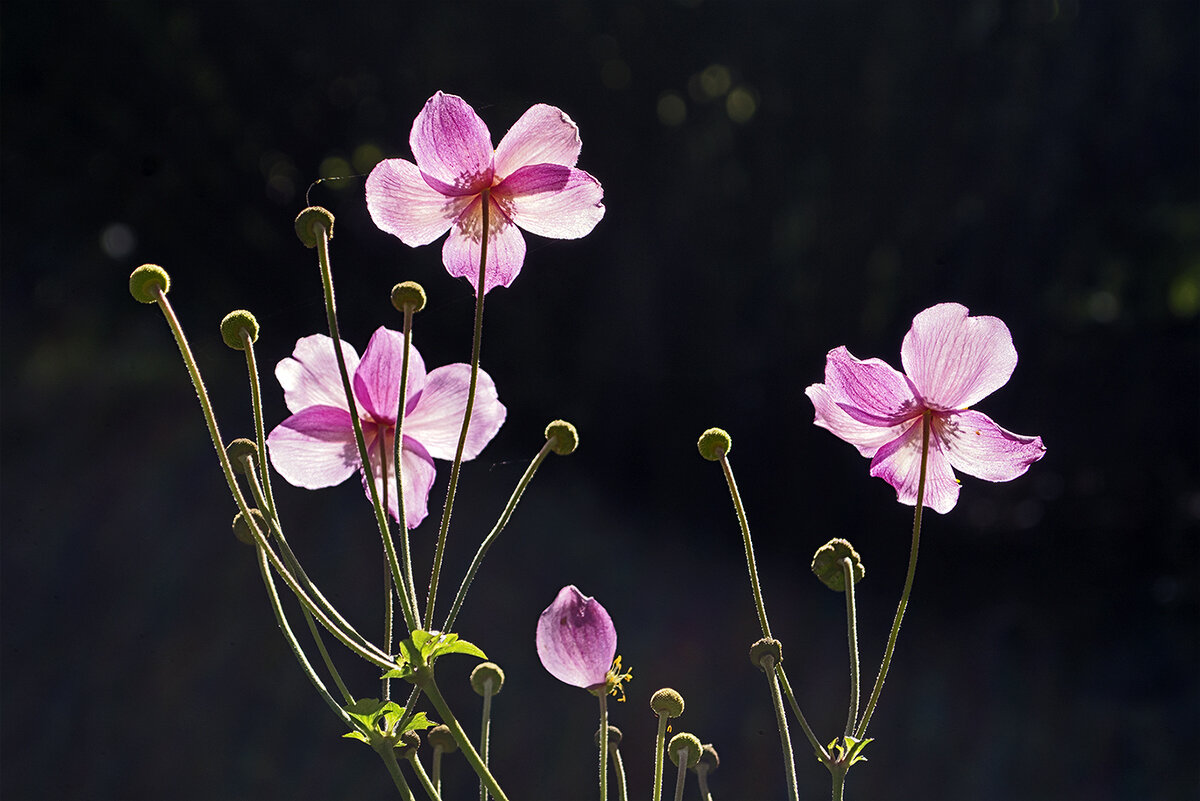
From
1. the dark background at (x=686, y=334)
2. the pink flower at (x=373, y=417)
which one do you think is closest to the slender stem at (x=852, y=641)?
the pink flower at (x=373, y=417)

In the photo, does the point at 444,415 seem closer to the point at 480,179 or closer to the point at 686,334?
the point at 480,179

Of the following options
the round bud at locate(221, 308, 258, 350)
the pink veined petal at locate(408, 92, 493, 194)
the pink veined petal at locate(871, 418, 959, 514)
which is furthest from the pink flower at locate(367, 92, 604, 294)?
the pink veined petal at locate(871, 418, 959, 514)

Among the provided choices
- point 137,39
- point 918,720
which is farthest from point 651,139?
point 918,720

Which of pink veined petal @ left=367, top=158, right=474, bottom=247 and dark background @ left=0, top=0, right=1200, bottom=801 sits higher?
dark background @ left=0, top=0, right=1200, bottom=801

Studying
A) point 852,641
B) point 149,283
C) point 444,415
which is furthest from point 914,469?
point 149,283

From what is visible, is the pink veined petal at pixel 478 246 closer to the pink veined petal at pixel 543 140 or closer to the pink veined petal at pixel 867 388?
the pink veined petal at pixel 543 140

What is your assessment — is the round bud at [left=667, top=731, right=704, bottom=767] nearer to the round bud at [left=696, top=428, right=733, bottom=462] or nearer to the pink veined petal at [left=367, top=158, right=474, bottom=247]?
the round bud at [left=696, top=428, right=733, bottom=462]
